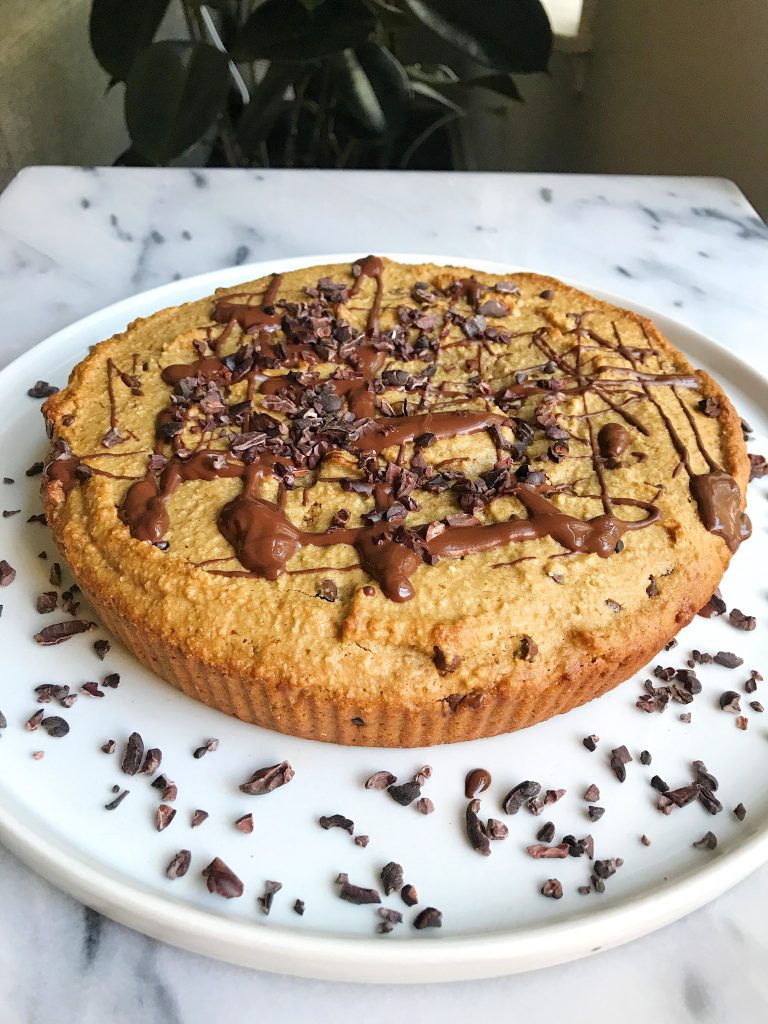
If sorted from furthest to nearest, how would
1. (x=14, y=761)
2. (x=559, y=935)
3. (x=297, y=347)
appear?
(x=297, y=347)
(x=14, y=761)
(x=559, y=935)

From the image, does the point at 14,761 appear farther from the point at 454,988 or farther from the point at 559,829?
the point at 559,829

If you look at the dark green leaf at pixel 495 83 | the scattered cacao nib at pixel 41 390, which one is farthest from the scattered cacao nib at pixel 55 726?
the dark green leaf at pixel 495 83

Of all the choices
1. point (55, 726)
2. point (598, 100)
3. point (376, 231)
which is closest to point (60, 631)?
point (55, 726)

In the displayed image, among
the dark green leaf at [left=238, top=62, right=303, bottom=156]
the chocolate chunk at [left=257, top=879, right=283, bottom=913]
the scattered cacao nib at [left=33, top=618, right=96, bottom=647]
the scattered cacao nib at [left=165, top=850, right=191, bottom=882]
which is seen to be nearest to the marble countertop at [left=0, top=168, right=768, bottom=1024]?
the dark green leaf at [left=238, top=62, right=303, bottom=156]

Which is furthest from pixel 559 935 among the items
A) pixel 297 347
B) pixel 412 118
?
pixel 412 118

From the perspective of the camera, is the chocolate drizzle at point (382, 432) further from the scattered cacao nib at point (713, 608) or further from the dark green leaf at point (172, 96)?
the dark green leaf at point (172, 96)

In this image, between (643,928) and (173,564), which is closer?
(643,928)
